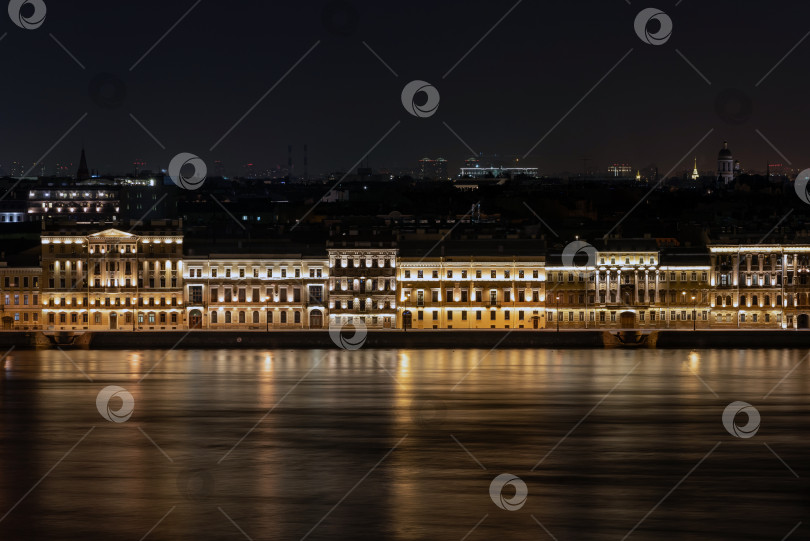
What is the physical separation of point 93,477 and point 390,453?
3963 mm

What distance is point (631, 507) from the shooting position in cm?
2086

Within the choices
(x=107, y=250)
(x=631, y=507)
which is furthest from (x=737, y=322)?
(x=631, y=507)

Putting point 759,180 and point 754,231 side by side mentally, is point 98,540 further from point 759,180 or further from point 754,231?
point 759,180
